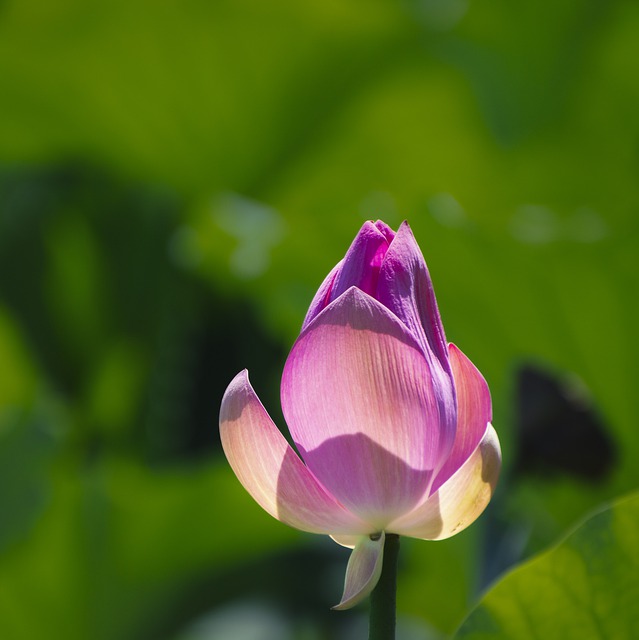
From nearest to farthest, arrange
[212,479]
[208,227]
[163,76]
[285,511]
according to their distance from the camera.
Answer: [285,511], [212,479], [208,227], [163,76]

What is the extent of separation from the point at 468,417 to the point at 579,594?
0.14m

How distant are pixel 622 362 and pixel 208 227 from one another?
0.61 metres

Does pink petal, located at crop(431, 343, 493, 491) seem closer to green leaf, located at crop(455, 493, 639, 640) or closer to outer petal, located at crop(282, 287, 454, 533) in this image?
outer petal, located at crop(282, 287, 454, 533)

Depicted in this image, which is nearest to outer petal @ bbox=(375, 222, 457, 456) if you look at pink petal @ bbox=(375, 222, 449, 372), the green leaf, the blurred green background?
pink petal @ bbox=(375, 222, 449, 372)

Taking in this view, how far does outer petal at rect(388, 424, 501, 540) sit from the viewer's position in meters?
0.31

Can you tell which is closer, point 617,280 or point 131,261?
point 617,280

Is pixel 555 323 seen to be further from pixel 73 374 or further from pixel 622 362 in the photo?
pixel 73 374

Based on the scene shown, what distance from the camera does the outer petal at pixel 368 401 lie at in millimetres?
309

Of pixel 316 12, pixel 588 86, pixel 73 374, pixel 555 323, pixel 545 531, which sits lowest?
pixel 73 374

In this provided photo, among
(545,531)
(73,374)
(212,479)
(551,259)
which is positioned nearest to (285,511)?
(545,531)

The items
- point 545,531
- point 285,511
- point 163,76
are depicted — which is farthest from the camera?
point 163,76

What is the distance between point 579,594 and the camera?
16.8 inches

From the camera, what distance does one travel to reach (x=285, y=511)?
32 cm

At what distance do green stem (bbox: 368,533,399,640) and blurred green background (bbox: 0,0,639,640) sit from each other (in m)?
0.80
